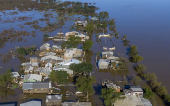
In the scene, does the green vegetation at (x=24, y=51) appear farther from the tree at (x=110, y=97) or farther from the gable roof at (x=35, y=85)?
the tree at (x=110, y=97)

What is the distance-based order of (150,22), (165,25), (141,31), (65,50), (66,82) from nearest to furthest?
(66,82) < (65,50) < (141,31) < (165,25) < (150,22)

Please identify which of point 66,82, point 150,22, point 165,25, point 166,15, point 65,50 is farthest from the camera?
point 166,15

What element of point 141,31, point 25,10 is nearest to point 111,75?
point 141,31

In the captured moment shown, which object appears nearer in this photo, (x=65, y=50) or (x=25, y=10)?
(x=65, y=50)

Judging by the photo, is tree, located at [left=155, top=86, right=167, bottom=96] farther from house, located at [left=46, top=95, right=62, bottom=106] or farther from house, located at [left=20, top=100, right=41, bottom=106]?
house, located at [left=20, top=100, right=41, bottom=106]

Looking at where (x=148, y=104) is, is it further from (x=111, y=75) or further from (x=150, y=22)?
(x=150, y=22)

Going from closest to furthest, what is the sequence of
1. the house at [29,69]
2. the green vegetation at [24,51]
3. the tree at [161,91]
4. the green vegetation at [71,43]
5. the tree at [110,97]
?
1. the tree at [110,97]
2. the tree at [161,91]
3. the house at [29,69]
4. the green vegetation at [24,51]
5. the green vegetation at [71,43]

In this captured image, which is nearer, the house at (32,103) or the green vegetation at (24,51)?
the house at (32,103)

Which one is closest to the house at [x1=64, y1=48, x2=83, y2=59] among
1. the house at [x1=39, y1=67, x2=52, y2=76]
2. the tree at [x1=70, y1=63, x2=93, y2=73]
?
the tree at [x1=70, y1=63, x2=93, y2=73]

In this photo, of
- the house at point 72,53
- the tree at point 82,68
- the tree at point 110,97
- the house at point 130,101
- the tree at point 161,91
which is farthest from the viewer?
the house at point 72,53

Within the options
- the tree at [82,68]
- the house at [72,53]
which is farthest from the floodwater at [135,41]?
the tree at [82,68]
